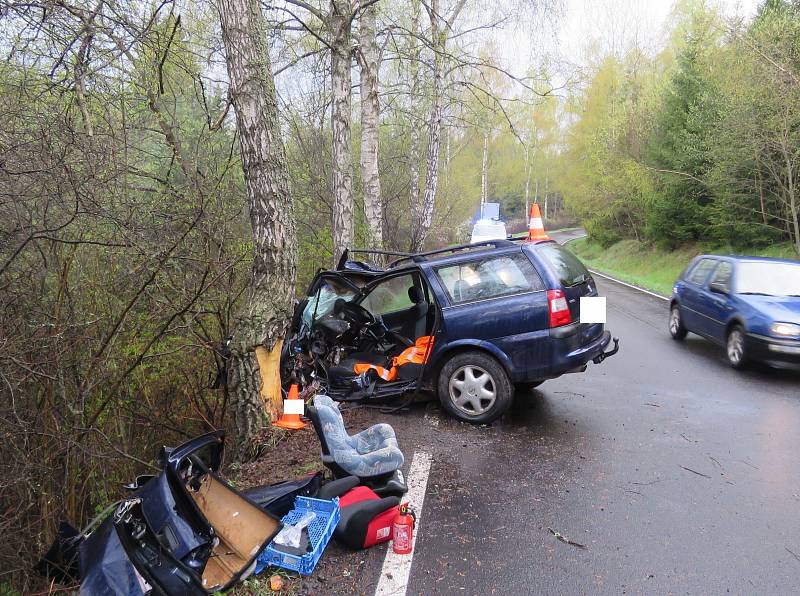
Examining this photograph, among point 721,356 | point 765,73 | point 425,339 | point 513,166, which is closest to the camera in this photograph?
point 425,339

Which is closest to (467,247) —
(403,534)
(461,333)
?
(461,333)

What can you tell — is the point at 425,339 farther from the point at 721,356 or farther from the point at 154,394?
the point at 721,356

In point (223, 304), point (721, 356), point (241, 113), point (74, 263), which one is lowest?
point (721, 356)

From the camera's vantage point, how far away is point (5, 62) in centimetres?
548

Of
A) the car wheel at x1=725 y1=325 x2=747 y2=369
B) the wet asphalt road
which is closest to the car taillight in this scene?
the wet asphalt road

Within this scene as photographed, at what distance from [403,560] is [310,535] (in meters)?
0.58

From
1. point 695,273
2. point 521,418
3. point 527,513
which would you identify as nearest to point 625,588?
point 527,513

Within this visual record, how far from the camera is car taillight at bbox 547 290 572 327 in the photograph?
18.8 feet

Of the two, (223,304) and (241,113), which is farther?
(223,304)

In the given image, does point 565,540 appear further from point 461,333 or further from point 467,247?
point 467,247

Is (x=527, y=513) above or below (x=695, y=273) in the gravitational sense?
below

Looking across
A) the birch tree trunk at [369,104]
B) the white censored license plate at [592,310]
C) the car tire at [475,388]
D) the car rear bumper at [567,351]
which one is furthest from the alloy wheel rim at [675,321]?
the birch tree trunk at [369,104]

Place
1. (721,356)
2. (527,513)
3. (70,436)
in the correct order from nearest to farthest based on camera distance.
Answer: (527,513)
(70,436)
(721,356)

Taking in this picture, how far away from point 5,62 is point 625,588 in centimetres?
666
